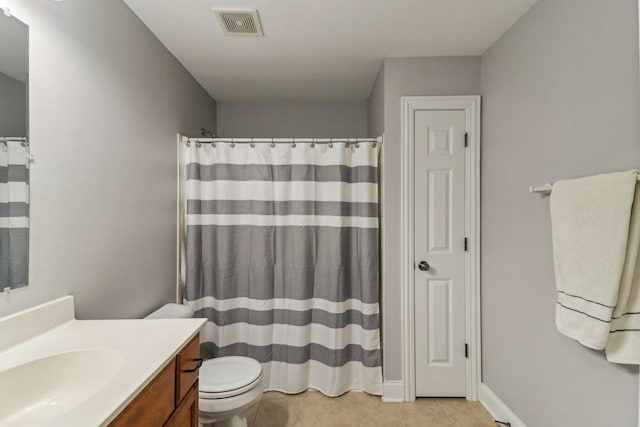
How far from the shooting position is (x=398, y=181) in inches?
83.0

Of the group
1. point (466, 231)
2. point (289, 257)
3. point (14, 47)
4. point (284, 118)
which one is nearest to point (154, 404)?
point (14, 47)

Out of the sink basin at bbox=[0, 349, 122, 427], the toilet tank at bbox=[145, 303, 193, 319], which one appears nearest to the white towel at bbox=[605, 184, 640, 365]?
the sink basin at bbox=[0, 349, 122, 427]

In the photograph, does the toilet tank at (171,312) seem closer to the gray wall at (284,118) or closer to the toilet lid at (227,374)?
the toilet lid at (227,374)

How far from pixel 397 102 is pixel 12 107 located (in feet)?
6.35

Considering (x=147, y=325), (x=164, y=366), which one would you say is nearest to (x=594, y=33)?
(x=164, y=366)

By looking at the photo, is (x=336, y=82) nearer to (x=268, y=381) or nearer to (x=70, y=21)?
(x=70, y=21)

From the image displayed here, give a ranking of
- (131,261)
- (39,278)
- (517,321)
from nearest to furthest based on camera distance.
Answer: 1. (39,278)
2. (131,261)
3. (517,321)

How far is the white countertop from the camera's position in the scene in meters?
0.69

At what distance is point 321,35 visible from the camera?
6.12 feet

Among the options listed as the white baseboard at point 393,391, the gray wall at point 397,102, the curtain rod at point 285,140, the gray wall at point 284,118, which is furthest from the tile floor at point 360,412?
the gray wall at point 284,118

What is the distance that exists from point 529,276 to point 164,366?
1760 millimetres

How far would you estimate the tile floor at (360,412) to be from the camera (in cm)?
189

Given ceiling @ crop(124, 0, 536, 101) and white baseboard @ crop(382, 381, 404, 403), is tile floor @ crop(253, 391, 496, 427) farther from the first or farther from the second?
ceiling @ crop(124, 0, 536, 101)

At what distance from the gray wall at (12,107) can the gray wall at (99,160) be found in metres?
0.04
